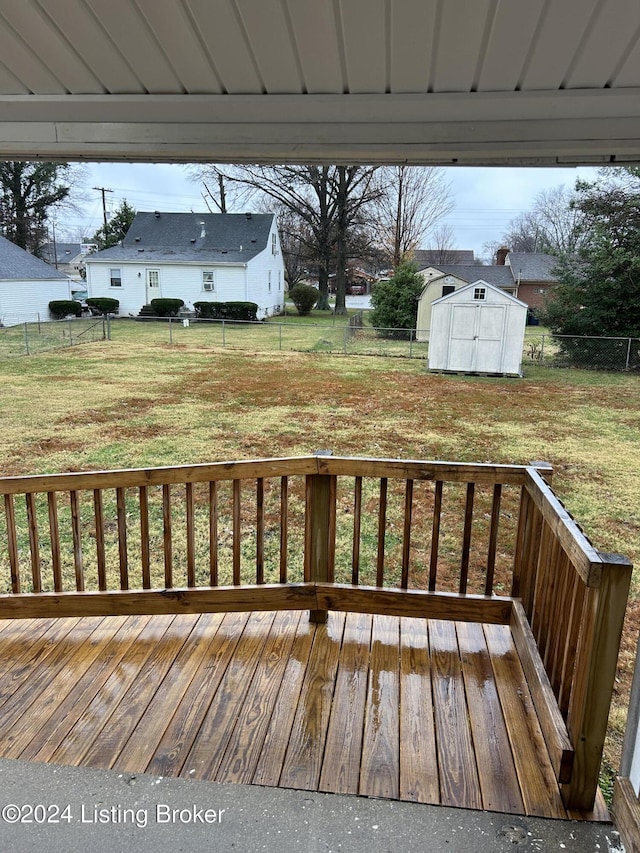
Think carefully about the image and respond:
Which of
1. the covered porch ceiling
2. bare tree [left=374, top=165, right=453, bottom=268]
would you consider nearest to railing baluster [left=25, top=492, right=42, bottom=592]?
the covered porch ceiling

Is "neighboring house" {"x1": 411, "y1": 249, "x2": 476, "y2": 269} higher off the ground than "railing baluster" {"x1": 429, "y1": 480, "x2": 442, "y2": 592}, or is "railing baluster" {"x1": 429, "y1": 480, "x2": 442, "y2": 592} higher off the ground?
"neighboring house" {"x1": 411, "y1": 249, "x2": 476, "y2": 269}

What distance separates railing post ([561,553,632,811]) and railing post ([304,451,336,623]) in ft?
3.85

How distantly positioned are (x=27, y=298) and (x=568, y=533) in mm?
23247

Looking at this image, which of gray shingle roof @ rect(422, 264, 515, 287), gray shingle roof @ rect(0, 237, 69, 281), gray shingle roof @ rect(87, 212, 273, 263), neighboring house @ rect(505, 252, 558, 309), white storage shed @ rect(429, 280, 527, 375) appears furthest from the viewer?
neighboring house @ rect(505, 252, 558, 309)

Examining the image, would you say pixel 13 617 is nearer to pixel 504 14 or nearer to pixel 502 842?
pixel 502 842

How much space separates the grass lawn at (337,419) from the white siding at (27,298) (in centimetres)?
845

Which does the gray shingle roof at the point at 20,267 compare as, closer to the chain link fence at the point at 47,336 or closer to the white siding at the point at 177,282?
the white siding at the point at 177,282

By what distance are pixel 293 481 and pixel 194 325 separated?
1751 centimetres

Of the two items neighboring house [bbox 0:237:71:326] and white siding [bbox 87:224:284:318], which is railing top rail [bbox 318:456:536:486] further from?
white siding [bbox 87:224:284:318]

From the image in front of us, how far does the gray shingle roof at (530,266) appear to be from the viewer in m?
30.9

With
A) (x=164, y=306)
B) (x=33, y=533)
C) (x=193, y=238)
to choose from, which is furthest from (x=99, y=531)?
(x=193, y=238)

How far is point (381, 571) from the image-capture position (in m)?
2.70

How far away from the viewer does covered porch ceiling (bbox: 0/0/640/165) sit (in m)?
1.41

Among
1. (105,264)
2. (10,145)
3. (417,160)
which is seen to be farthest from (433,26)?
Result: (105,264)
